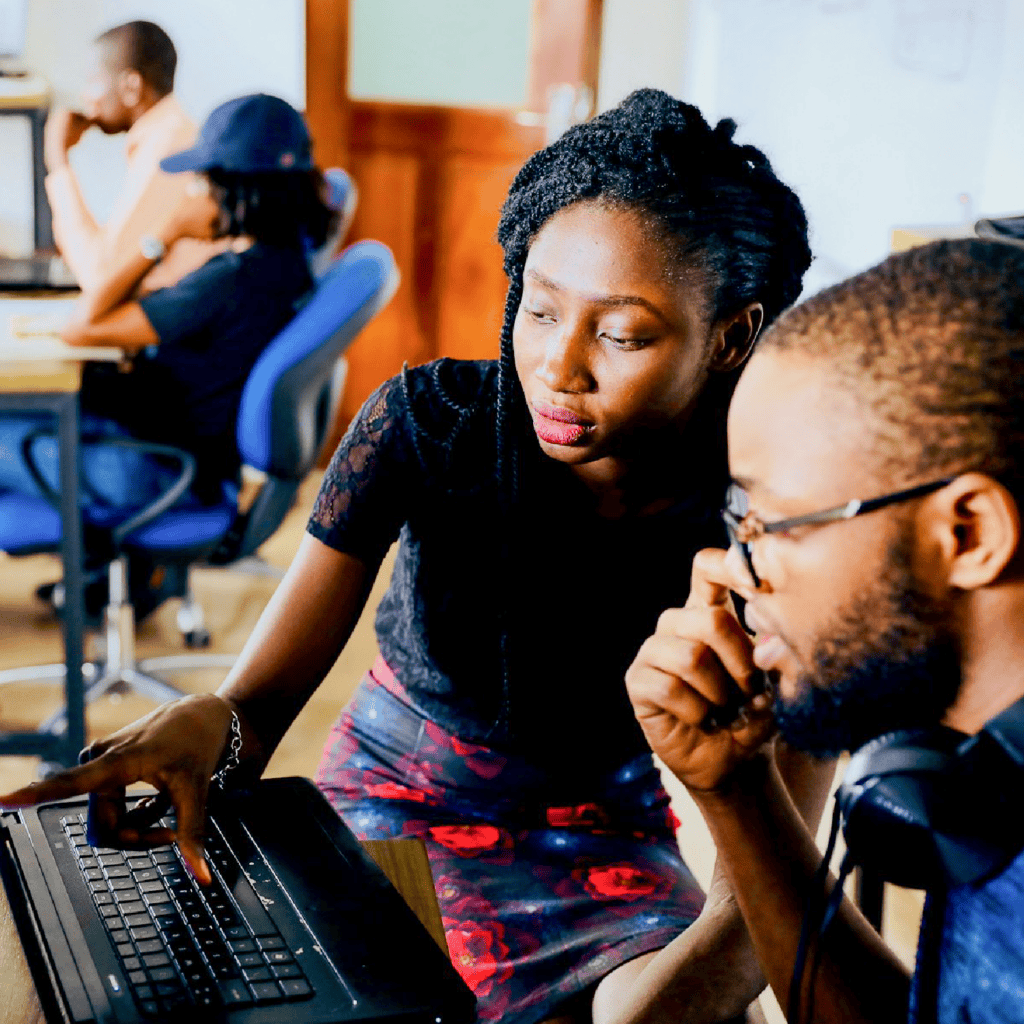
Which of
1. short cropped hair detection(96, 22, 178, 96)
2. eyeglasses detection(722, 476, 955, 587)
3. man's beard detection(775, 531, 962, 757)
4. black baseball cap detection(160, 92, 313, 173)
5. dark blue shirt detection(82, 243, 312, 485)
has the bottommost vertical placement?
dark blue shirt detection(82, 243, 312, 485)

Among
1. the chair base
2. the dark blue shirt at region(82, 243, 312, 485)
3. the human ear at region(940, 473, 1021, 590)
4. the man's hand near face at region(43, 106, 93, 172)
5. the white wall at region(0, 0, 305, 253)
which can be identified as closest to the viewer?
the human ear at region(940, 473, 1021, 590)

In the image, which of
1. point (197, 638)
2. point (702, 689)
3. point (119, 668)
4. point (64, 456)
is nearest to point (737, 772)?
point (702, 689)

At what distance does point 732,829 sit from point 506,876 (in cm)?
31

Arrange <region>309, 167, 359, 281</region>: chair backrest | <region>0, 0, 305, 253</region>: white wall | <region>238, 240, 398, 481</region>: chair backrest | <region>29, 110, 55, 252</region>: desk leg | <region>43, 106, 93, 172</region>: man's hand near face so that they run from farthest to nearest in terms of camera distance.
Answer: <region>0, 0, 305, 253</region>: white wall < <region>29, 110, 55, 252</region>: desk leg < <region>43, 106, 93, 172</region>: man's hand near face < <region>309, 167, 359, 281</region>: chair backrest < <region>238, 240, 398, 481</region>: chair backrest

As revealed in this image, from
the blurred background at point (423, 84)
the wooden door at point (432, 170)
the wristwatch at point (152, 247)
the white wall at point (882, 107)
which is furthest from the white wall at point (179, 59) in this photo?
the wristwatch at point (152, 247)

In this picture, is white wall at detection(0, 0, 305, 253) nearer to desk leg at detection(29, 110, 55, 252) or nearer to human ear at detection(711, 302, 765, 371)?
desk leg at detection(29, 110, 55, 252)

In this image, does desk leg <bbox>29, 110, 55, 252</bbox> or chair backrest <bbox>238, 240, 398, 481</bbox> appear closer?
chair backrest <bbox>238, 240, 398, 481</bbox>

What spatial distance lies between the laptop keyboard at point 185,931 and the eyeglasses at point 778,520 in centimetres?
38

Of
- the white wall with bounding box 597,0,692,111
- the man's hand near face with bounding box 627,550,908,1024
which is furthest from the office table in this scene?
the white wall with bounding box 597,0,692,111

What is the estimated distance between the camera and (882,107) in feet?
9.25

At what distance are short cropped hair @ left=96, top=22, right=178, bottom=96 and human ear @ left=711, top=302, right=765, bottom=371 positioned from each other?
226cm

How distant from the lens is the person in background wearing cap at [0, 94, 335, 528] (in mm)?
2469

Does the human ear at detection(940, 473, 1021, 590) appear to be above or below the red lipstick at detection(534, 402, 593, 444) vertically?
above

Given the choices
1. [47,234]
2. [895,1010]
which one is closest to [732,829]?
[895,1010]
